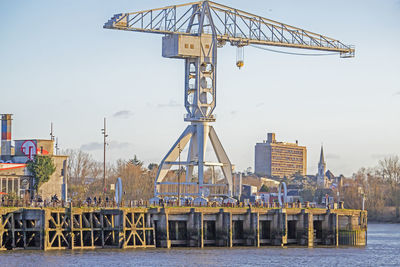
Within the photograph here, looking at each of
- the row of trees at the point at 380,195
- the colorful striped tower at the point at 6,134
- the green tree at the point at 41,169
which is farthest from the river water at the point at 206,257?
the row of trees at the point at 380,195

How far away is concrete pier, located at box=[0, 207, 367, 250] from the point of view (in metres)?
76.9

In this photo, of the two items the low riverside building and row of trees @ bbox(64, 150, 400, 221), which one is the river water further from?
row of trees @ bbox(64, 150, 400, 221)

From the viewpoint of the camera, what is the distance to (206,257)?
248 ft

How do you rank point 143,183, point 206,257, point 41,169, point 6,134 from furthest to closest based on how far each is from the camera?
1. point 143,183
2. point 6,134
3. point 41,169
4. point 206,257

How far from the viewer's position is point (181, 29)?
104 meters

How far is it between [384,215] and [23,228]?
114 m

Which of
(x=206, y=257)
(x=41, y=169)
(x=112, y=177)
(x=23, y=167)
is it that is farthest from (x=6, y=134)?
(x=112, y=177)

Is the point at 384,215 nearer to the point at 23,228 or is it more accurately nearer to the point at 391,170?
the point at 391,170

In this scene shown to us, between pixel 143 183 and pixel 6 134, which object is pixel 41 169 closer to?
pixel 6 134

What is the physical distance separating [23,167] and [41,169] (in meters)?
1.70

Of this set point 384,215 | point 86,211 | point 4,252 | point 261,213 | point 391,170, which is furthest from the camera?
point 391,170

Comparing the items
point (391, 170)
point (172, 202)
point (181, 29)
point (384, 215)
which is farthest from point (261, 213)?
point (391, 170)

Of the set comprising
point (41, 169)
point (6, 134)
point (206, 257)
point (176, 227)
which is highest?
point (6, 134)

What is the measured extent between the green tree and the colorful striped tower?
5039 millimetres
